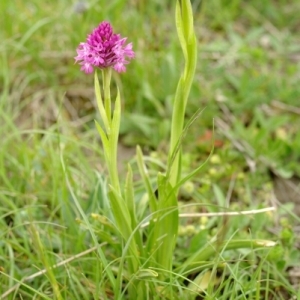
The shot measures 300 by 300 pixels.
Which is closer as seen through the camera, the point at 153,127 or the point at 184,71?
the point at 184,71

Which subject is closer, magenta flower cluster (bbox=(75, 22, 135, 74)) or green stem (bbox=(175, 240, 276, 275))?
magenta flower cluster (bbox=(75, 22, 135, 74))

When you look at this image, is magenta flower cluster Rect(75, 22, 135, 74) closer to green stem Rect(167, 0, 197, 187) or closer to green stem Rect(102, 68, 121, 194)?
green stem Rect(102, 68, 121, 194)

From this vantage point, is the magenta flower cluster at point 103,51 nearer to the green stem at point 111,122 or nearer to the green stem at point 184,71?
the green stem at point 111,122

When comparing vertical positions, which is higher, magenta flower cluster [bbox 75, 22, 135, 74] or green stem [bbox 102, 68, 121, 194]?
magenta flower cluster [bbox 75, 22, 135, 74]

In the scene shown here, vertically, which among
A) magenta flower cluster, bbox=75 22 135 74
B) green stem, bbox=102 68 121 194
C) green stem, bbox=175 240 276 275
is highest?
magenta flower cluster, bbox=75 22 135 74

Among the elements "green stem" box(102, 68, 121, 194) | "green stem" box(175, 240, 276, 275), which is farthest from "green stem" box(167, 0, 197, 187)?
"green stem" box(175, 240, 276, 275)

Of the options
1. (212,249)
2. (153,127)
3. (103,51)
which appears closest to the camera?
(103,51)

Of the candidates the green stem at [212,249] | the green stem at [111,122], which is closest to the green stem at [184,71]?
the green stem at [111,122]

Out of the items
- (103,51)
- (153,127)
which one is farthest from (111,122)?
(153,127)

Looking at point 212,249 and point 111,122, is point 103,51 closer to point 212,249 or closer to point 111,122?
point 111,122
